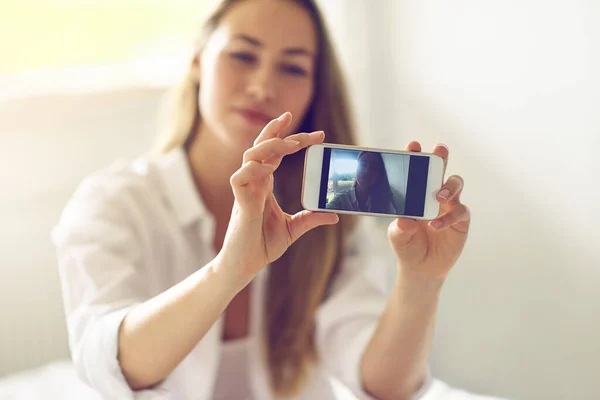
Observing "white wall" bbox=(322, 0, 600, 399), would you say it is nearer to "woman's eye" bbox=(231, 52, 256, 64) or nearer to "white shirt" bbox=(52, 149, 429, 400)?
"white shirt" bbox=(52, 149, 429, 400)

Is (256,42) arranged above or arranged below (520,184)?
above


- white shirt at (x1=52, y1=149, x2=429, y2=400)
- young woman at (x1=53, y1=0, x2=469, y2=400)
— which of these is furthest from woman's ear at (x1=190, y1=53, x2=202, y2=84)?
white shirt at (x1=52, y1=149, x2=429, y2=400)

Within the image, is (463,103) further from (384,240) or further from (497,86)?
(384,240)

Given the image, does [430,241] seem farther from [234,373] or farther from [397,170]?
[234,373]

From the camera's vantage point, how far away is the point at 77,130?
0.87m

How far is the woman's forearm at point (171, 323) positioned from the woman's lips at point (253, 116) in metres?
0.24

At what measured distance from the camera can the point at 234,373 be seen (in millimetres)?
747

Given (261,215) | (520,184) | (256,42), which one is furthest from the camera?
(520,184)

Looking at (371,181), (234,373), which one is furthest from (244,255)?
(234,373)

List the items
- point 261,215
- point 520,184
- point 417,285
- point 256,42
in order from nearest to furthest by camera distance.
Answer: point 261,215 → point 417,285 → point 256,42 → point 520,184

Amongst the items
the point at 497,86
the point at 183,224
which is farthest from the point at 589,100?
the point at 183,224

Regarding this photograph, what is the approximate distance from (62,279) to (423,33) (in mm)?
683

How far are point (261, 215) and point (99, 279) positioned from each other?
232 mm

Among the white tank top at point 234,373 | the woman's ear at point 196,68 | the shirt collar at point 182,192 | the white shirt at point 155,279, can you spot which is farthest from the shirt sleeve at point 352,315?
the woman's ear at point 196,68
